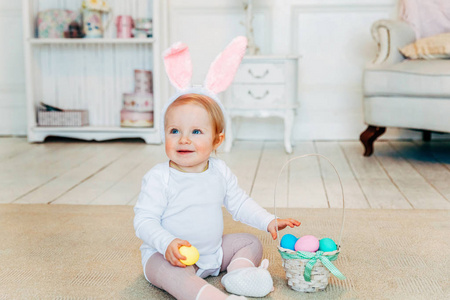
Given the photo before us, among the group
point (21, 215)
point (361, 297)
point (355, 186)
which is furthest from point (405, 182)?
point (21, 215)

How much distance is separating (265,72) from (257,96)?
5.0 inches

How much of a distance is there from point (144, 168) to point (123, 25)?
1.05 m

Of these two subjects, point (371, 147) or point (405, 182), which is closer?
point (405, 182)

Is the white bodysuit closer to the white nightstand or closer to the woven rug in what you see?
the woven rug

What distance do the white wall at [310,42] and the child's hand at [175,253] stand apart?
2327mm

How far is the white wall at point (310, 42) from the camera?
3.14m

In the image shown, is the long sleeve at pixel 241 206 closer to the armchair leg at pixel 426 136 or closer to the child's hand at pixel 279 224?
the child's hand at pixel 279 224

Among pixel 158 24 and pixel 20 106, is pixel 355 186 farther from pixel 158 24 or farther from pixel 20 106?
pixel 20 106

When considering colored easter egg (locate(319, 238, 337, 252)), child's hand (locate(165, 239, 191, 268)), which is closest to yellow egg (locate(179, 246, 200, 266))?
child's hand (locate(165, 239, 191, 268))

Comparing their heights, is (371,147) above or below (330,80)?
below

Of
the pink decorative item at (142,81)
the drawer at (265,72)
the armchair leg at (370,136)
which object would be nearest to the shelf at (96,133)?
the pink decorative item at (142,81)

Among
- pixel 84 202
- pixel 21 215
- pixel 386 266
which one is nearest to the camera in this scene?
pixel 386 266

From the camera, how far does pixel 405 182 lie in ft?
6.81

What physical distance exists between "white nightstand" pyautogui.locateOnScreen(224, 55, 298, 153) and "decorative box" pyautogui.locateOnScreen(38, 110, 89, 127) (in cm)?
88
